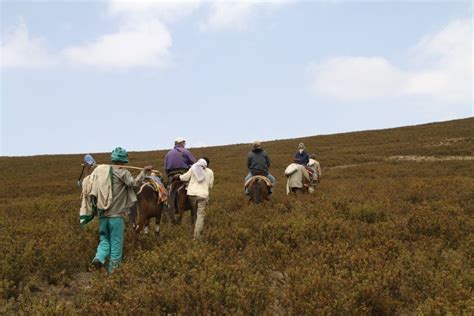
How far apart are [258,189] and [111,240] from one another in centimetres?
598

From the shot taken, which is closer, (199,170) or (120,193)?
(120,193)

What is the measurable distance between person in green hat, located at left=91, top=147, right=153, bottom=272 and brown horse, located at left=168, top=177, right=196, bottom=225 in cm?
268

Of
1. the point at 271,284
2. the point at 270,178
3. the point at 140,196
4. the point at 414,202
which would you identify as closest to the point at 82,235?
the point at 140,196

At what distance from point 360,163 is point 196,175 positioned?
2368 centimetres

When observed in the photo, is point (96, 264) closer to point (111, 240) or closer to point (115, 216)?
point (111, 240)

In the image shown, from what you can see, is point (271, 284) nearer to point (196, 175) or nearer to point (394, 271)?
point (394, 271)

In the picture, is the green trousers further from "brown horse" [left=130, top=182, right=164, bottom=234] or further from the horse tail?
the horse tail

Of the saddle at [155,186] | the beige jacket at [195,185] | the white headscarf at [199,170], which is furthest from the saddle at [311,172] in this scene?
the saddle at [155,186]

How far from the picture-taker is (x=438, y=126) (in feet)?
158

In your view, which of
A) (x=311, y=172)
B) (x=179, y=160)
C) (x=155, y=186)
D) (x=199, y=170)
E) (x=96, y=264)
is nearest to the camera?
(x=96, y=264)

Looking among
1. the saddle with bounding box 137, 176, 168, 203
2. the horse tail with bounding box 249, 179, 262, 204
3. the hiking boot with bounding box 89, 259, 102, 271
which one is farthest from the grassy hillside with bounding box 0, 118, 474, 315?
the saddle with bounding box 137, 176, 168, 203

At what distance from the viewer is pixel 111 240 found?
7250mm

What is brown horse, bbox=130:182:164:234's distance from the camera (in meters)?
8.89

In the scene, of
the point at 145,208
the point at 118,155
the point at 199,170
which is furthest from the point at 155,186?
the point at 118,155
